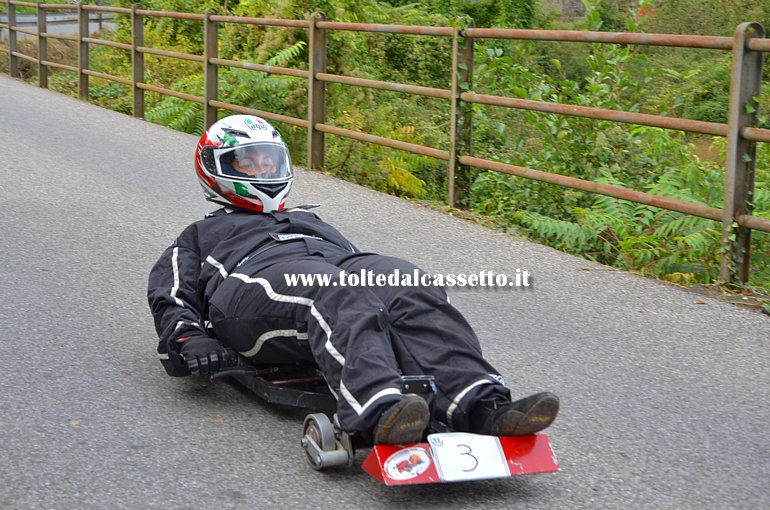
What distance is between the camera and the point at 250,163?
4.64 meters

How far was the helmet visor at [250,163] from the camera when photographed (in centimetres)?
463

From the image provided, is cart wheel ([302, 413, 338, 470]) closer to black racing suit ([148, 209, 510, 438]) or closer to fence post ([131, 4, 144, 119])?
black racing suit ([148, 209, 510, 438])

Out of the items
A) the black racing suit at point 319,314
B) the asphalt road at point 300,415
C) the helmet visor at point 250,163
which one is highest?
the helmet visor at point 250,163

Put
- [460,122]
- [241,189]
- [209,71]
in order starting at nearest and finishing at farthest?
[241,189] < [460,122] < [209,71]

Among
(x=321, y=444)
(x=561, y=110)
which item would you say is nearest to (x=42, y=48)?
Result: (x=561, y=110)

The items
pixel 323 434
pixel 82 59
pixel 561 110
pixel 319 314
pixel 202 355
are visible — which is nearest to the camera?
pixel 323 434

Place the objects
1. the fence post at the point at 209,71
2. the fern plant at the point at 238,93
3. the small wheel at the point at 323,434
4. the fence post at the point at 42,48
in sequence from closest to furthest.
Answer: the small wheel at the point at 323,434 → the fern plant at the point at 238,93 → the fence post at the point at 209,71 → the fence post at the point at 42,48

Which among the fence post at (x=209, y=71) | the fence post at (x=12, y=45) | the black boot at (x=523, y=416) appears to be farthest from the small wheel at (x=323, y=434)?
the fence post at (x=12, y=45)

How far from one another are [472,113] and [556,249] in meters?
1.52

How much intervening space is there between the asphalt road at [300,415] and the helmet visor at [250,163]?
890 millimetres

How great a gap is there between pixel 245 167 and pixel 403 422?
70.0 inches

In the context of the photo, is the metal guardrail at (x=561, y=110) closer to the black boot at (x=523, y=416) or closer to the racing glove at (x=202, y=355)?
the black boot at (x=523, y=416)

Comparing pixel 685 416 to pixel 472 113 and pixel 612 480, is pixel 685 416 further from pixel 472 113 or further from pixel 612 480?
pixel 472 113

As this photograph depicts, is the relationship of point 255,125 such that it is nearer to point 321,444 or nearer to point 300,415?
point 300,415
